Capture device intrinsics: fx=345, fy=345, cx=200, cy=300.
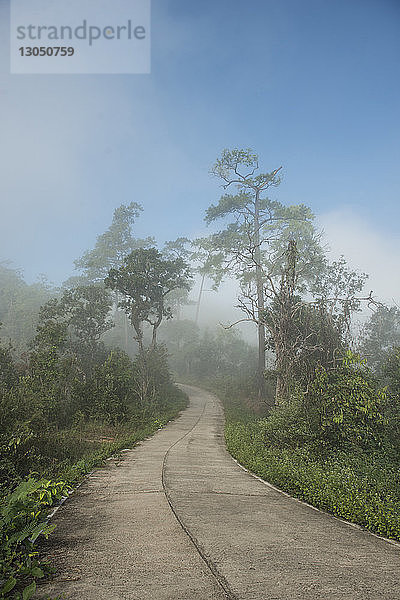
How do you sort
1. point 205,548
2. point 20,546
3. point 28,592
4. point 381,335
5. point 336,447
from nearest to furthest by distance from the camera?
point 28,592
point 20,546
point 205,548
point 336,447
point 381,335

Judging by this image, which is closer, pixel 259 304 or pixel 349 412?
pixel 349 412

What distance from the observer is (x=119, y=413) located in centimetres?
1334

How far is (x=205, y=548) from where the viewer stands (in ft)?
10.6

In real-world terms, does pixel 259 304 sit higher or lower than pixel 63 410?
higher

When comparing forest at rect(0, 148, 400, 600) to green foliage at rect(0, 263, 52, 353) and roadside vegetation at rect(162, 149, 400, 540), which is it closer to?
roadside vegetation at rect(162, 149, 400, 540)

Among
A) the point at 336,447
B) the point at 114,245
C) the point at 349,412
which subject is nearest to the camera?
the point at 336,447

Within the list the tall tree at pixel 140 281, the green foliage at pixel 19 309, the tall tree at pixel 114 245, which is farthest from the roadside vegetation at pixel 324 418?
the tall tree at pixel 114 245

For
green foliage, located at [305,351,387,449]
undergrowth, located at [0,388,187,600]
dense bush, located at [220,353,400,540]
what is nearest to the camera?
undergrowth, located at [0,388,187,600]

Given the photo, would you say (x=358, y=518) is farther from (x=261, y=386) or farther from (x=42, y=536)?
(x=261, y=386)

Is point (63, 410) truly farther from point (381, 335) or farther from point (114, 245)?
point (114, 245)

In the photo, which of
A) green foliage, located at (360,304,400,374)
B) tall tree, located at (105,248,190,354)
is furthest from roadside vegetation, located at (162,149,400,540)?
green foliage, located at (360,304,400,374)

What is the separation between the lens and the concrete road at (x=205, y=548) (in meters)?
2.59

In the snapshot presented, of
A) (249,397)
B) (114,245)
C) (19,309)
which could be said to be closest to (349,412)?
(249,397)

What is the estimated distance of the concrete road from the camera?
2586 mm
